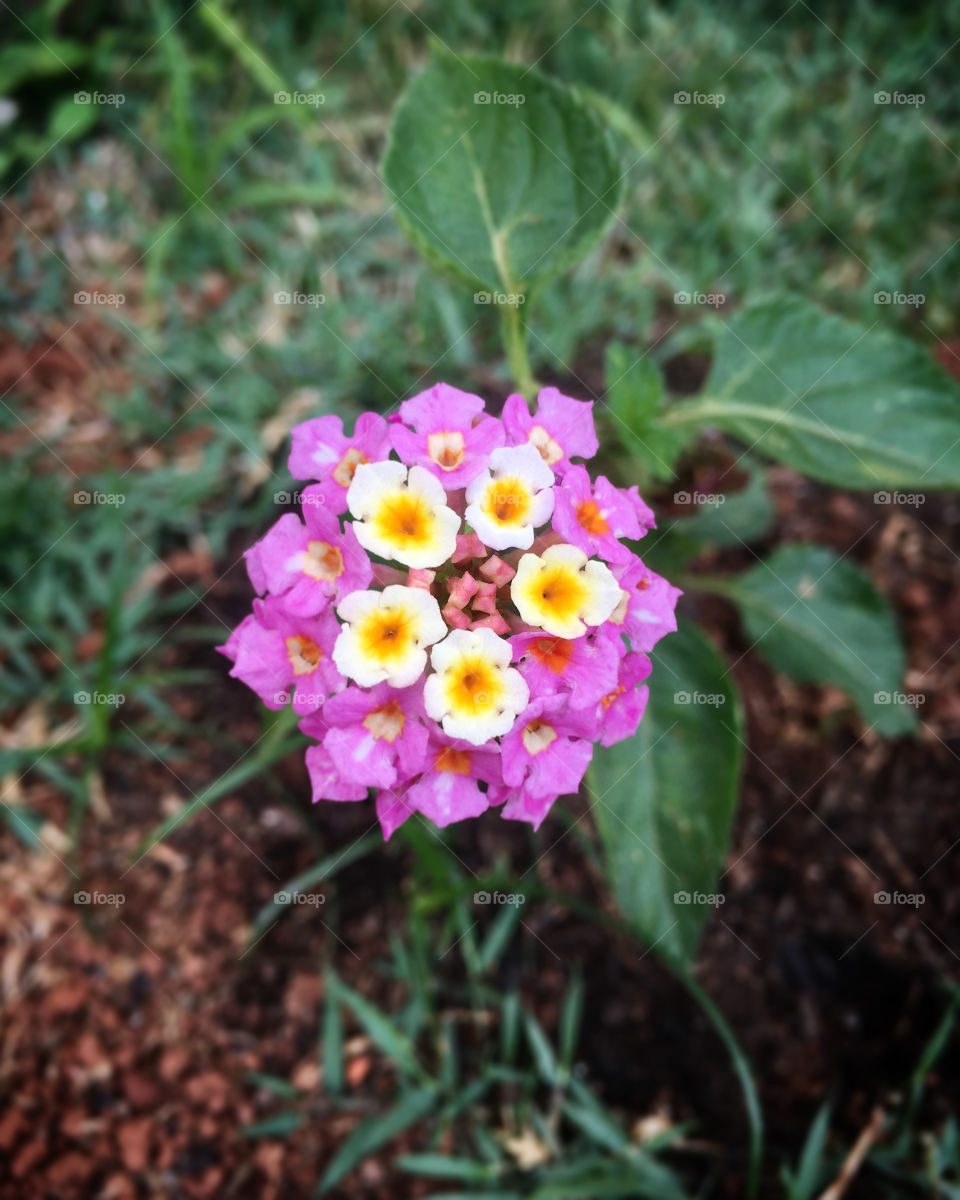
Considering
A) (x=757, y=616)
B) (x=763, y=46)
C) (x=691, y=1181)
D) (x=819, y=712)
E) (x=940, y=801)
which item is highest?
(x=763, y=46)

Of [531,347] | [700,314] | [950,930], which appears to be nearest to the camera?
[950,930]

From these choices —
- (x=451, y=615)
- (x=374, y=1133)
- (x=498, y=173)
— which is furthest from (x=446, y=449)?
(x=374, y=1133)

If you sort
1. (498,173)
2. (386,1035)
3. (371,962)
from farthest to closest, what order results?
Result: (371,962)
(386,1035)
(498,173)

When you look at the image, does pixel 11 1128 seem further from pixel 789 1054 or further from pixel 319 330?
pixel 319 330

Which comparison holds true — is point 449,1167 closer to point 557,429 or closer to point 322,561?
point 322,561

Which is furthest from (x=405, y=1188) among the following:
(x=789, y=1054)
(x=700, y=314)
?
(x=700, y=314)

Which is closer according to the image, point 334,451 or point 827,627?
point 334,451

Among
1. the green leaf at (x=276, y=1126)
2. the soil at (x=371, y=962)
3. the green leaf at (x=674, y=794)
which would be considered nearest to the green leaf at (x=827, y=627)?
the soil at (x=371, y=962)

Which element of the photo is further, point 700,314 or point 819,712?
point 700,314
